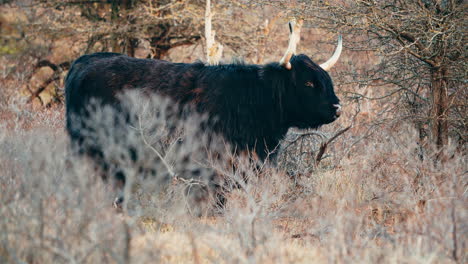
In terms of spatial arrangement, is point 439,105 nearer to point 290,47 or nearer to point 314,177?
point 314,177

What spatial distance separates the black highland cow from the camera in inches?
273

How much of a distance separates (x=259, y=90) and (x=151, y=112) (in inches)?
55.1

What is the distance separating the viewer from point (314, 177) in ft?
25.1

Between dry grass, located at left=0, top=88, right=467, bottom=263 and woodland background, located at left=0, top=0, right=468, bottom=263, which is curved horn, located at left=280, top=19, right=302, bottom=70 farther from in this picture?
dry grass, located at left=0, top=88, right=467, bottom=263

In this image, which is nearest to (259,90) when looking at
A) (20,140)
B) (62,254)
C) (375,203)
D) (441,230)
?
(375,203)

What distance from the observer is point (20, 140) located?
21.0ft

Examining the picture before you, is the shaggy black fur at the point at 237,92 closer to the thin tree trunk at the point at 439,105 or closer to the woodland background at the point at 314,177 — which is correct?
the woodland background at the point at 314,177

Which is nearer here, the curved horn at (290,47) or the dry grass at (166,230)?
the dry grass at (166,230)

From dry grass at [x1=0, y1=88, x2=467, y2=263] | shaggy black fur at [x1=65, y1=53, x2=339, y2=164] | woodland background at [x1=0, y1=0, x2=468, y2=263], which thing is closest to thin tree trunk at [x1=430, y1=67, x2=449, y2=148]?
woodland background at [x1=0, y1=0, x2=468, y2=263]

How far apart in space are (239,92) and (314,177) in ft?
5.46

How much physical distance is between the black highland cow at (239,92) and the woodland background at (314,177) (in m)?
0.42

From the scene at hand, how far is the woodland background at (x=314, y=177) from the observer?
12.5 ft

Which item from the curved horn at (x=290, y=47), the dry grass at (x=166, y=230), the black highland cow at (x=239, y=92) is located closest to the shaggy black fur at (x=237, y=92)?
the black highland cow at (x=239, y=92)

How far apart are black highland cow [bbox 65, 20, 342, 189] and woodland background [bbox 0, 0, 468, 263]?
1.36 feet
